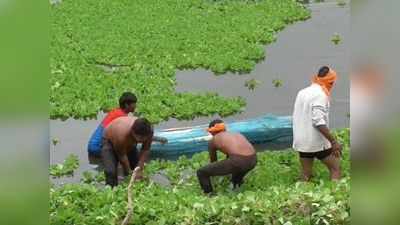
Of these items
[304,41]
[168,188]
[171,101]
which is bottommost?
[168,188]

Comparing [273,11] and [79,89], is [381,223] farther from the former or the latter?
[273,11]

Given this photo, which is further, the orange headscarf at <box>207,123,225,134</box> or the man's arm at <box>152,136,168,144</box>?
the man's arm at <box>152,136,168,144</box>

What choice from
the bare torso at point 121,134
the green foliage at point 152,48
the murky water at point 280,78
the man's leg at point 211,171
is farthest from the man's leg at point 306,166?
the green foliage at point 152,48

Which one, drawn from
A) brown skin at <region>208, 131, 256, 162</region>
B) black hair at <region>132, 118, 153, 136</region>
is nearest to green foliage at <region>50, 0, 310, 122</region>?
black hair at <region>132, 118, 153, 136</region>

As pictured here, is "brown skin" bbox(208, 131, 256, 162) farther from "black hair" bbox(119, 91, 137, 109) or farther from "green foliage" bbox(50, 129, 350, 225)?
"black hair" bbox(119, 91, 137, 109)

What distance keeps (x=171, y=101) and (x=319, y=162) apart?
10.2 feet

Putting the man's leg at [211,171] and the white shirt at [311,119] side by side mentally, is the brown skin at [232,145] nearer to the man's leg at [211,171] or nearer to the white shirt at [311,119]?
the man's leg at [211,171]

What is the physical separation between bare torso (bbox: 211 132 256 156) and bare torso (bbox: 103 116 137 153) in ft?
2.96

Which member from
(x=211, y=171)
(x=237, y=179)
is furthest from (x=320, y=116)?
(x=211, y=171)

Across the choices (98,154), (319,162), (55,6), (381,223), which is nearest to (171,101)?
(98,154)

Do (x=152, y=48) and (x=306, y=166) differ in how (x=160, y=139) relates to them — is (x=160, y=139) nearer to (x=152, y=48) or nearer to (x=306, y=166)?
(x=306, y=166)

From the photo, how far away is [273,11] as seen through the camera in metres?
16.7

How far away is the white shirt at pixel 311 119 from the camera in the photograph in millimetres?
7328

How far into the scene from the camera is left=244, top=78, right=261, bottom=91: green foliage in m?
11.7
